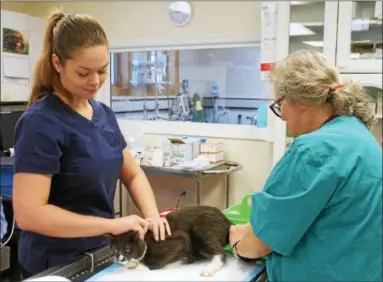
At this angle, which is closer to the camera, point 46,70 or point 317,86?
point 317,86

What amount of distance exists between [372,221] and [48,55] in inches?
33.9

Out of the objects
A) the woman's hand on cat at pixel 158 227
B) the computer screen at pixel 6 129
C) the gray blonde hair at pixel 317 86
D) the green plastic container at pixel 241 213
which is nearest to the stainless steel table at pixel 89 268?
the woman's hand on cat at pixel 158 227

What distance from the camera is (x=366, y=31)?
2.59m

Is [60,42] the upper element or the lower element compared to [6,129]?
upper

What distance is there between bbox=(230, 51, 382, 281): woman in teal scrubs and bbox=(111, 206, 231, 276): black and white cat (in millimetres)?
218

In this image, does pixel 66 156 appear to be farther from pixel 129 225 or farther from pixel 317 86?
pixel 317 86

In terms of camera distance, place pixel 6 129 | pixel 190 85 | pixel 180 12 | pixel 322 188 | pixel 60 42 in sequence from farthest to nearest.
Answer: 1. pixel 190 85
2. pixel 180 12
3. pixel 6 129
4. pixel 60 42
5. pixel 322 188

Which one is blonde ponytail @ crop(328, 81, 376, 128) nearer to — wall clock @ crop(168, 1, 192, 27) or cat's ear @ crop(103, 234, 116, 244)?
cat's ear @ crop(103, 234, 116, 244)

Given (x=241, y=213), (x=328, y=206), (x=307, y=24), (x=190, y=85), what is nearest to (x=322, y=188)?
(x=328, y=206)

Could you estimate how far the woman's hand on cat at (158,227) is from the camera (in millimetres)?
1229

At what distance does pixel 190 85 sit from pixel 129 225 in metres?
2.57

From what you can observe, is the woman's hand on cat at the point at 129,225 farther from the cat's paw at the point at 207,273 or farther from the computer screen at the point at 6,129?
the computer screen at the point at 6,129

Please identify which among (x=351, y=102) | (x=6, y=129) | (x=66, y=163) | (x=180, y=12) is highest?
(x=180, y=12)

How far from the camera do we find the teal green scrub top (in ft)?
2.94
